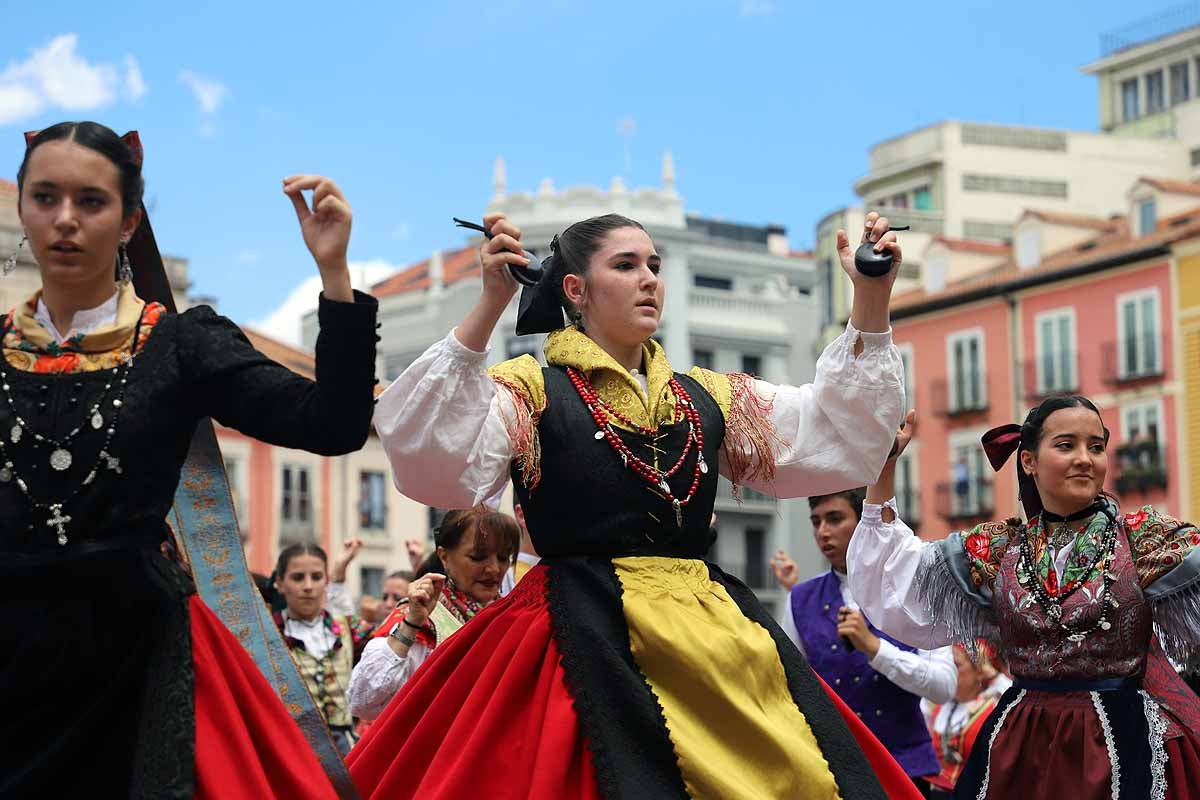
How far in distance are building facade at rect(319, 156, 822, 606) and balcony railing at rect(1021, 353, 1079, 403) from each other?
9.09 m

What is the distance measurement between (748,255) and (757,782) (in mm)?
48485

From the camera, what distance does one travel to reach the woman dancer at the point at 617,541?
4.85 m

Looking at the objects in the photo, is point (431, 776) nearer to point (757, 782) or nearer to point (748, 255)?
point (757, 782)

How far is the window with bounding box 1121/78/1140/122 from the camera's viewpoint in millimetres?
53594

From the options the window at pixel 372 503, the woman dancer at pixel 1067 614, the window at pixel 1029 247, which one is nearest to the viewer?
the woman dancer at pixel 1067 614

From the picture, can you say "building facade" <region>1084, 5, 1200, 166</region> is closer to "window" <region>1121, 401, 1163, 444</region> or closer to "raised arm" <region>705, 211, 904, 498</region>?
"window" <region>1121, 401, 1163, 444</region>

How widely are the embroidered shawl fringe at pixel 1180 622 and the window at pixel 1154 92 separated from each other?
161 ft

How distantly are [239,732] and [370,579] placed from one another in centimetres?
4294

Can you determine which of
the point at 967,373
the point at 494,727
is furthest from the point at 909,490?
the point at 494,727

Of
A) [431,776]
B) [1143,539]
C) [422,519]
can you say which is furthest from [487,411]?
[422,519]

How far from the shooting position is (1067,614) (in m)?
5.95

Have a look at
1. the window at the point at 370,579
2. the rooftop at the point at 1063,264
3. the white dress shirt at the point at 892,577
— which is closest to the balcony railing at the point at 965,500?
the rooftop at the point at 1063,264

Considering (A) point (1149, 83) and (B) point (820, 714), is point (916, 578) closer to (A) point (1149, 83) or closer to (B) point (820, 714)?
(B) point (820, 714)

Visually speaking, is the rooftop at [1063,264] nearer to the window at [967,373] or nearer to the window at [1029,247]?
the window at [1029,247]
